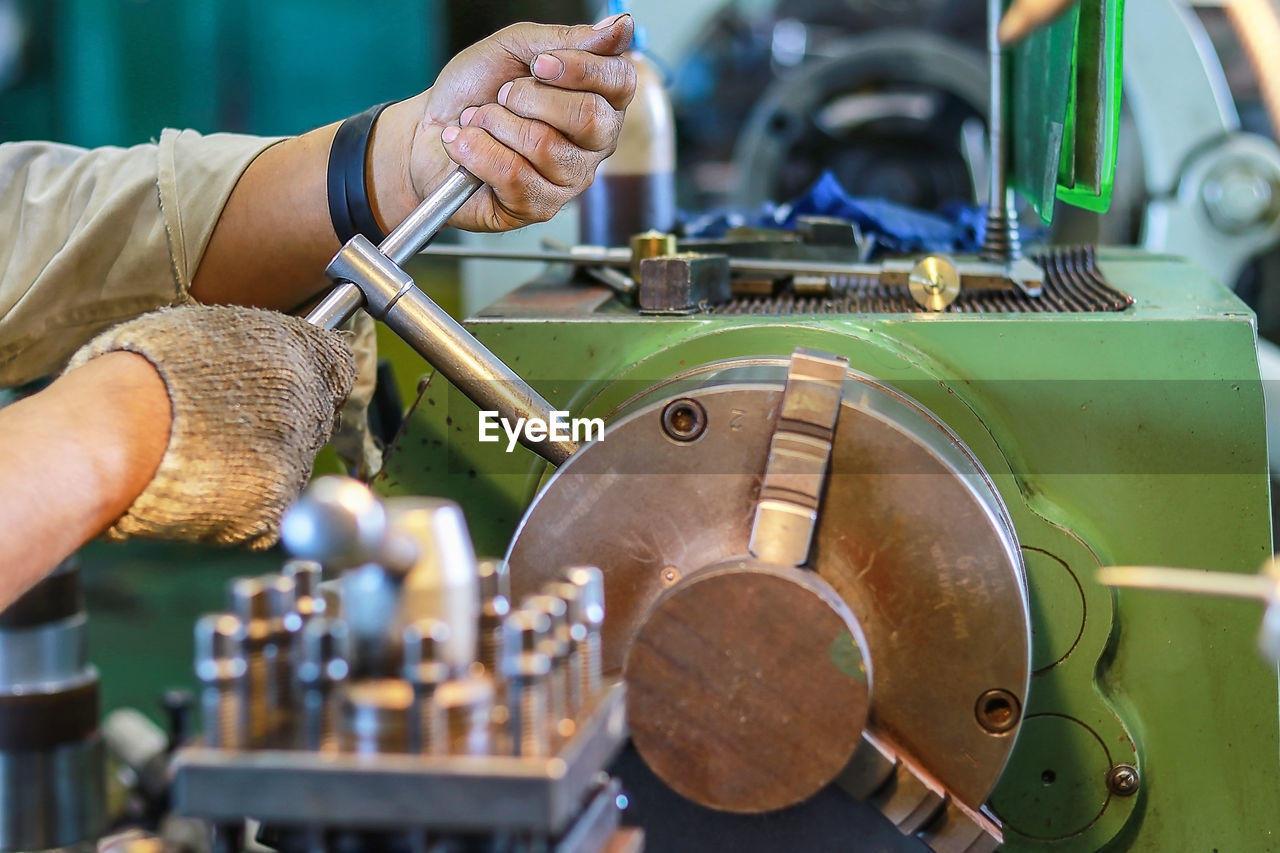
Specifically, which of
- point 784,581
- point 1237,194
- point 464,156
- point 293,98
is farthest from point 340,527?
point 293,98

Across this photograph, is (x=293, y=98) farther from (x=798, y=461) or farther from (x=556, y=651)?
(x=556, y=651)

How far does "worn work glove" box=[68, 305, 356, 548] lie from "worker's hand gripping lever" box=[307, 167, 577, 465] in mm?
71

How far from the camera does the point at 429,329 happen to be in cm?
77

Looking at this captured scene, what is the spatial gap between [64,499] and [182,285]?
45 cm

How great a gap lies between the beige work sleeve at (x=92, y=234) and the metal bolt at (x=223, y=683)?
64cm

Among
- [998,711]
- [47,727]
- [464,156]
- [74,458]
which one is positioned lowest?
[47,727]

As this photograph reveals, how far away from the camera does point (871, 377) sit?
0.80m

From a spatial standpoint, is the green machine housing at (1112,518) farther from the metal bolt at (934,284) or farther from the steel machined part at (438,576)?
the steel machined part at (438,576)

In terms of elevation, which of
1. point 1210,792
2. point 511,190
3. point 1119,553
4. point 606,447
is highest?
point 511,190

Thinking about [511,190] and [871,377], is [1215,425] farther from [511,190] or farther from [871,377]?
[511,190]

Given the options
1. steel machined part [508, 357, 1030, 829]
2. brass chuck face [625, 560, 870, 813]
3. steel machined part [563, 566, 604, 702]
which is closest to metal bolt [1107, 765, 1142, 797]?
steel machined part [508, 357, 1030, 829]

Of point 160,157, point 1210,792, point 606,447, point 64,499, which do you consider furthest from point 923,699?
point 160,157

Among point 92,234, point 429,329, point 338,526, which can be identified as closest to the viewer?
point 338,526

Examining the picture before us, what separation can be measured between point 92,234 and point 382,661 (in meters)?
0.67
